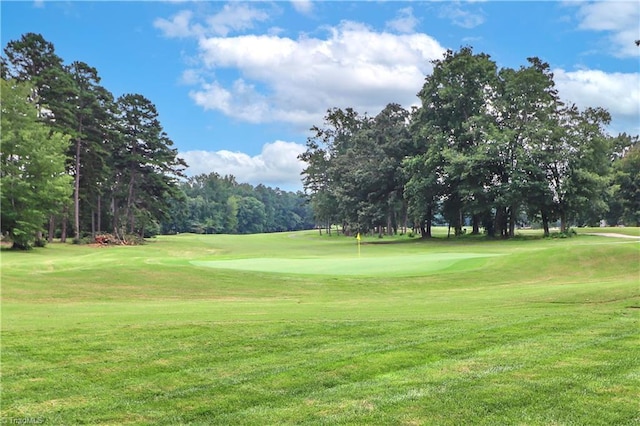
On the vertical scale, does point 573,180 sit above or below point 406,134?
below

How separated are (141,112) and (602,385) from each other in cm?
6337

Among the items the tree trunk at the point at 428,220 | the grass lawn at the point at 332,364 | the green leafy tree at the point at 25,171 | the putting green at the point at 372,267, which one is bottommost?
the putting green at the point at 372,267

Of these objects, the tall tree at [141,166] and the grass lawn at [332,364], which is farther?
the tall tree at [141,166]

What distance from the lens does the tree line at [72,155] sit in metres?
37.4

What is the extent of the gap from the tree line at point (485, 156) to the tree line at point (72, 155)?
2478 cm

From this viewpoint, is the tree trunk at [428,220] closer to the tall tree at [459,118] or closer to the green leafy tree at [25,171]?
the tall tree at [459,118]

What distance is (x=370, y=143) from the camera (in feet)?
199

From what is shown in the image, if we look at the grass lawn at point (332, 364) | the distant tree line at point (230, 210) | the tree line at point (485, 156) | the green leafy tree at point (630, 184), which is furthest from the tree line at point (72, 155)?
the green leafy tree at point (630, 184)

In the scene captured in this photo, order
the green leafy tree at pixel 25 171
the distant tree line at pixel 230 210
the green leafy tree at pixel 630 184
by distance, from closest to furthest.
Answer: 1. the green leafy tree at pixel 25 171
2. the green leafy tree at pixel 630 184
3. the distant tree line at pixel 230 210

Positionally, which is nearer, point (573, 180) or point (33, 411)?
point (33, 411)

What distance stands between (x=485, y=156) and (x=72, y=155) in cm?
4077

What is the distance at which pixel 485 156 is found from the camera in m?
43.5

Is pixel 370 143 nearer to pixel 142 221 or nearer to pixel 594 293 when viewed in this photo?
pixel 142 221

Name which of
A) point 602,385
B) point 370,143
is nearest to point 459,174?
point 370,143
